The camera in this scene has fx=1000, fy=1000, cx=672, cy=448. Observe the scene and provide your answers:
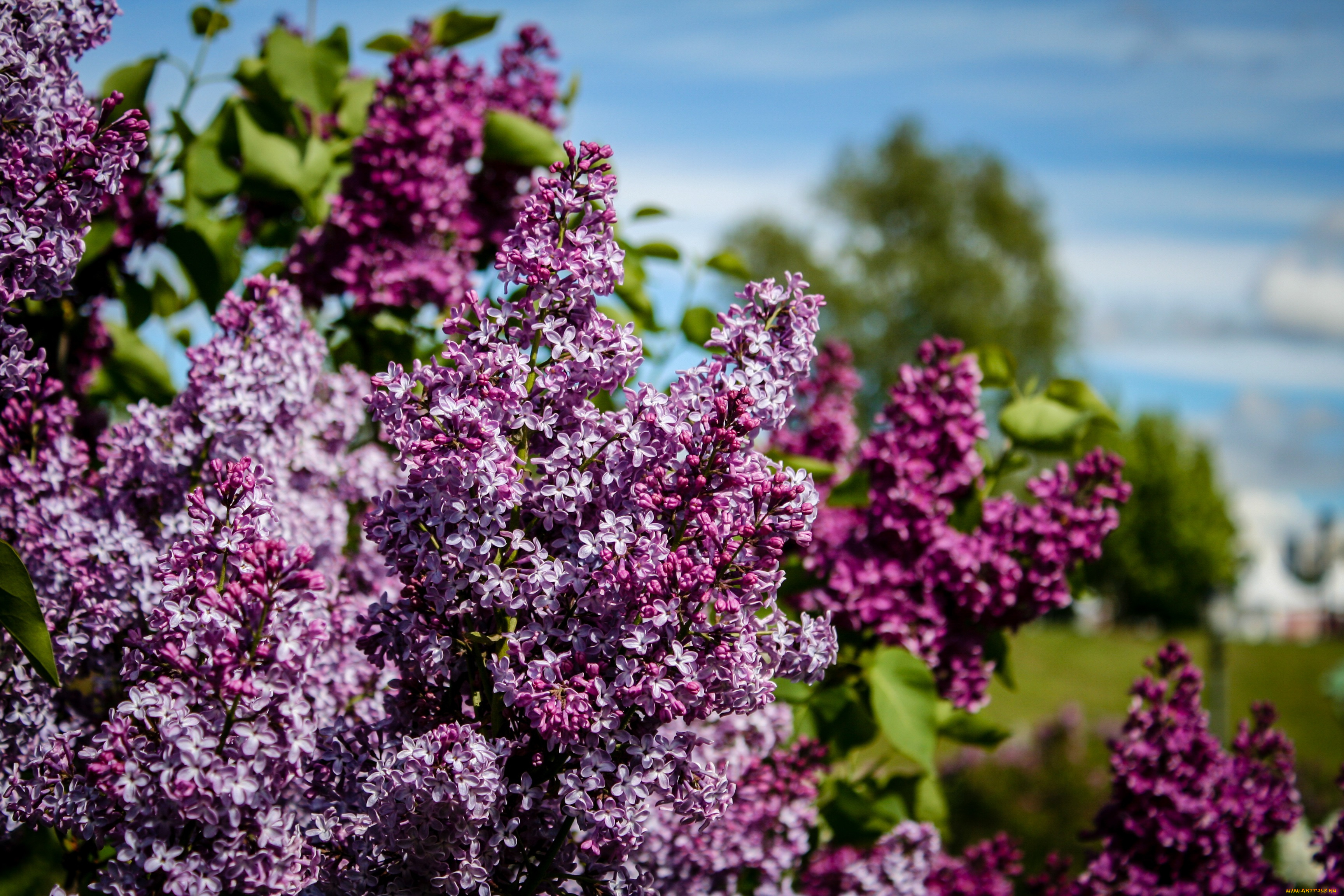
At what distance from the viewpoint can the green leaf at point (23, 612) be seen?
6.00ft

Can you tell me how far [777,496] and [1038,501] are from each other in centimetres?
163

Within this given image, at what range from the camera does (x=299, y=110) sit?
3.34m

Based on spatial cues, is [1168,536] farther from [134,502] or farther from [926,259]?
[134,502]

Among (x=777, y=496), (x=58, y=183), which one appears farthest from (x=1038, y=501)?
(x=58, y=183)

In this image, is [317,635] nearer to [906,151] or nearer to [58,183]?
[58,183]

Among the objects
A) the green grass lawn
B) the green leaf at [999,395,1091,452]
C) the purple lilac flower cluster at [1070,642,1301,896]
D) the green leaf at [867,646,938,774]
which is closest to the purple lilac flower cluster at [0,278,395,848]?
the green leaf at [867,646,938,774]

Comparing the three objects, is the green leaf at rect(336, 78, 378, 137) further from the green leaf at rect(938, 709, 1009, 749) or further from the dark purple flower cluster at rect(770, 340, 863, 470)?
the green leaf at rect(938, 709, 1009, 749)

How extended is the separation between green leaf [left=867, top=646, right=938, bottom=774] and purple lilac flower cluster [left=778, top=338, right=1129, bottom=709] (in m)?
0.15

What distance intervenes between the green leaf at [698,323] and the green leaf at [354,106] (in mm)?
1186

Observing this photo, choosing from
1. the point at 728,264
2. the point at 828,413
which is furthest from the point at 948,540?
the point at 728,264

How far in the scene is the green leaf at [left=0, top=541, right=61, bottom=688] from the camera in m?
1.83

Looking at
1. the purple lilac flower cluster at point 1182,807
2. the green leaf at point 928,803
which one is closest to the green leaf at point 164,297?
the green leaf at point 928,803

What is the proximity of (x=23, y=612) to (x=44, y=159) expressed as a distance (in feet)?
2.83

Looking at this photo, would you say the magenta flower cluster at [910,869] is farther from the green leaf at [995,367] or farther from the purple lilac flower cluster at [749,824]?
the green leaf at [995,367]
